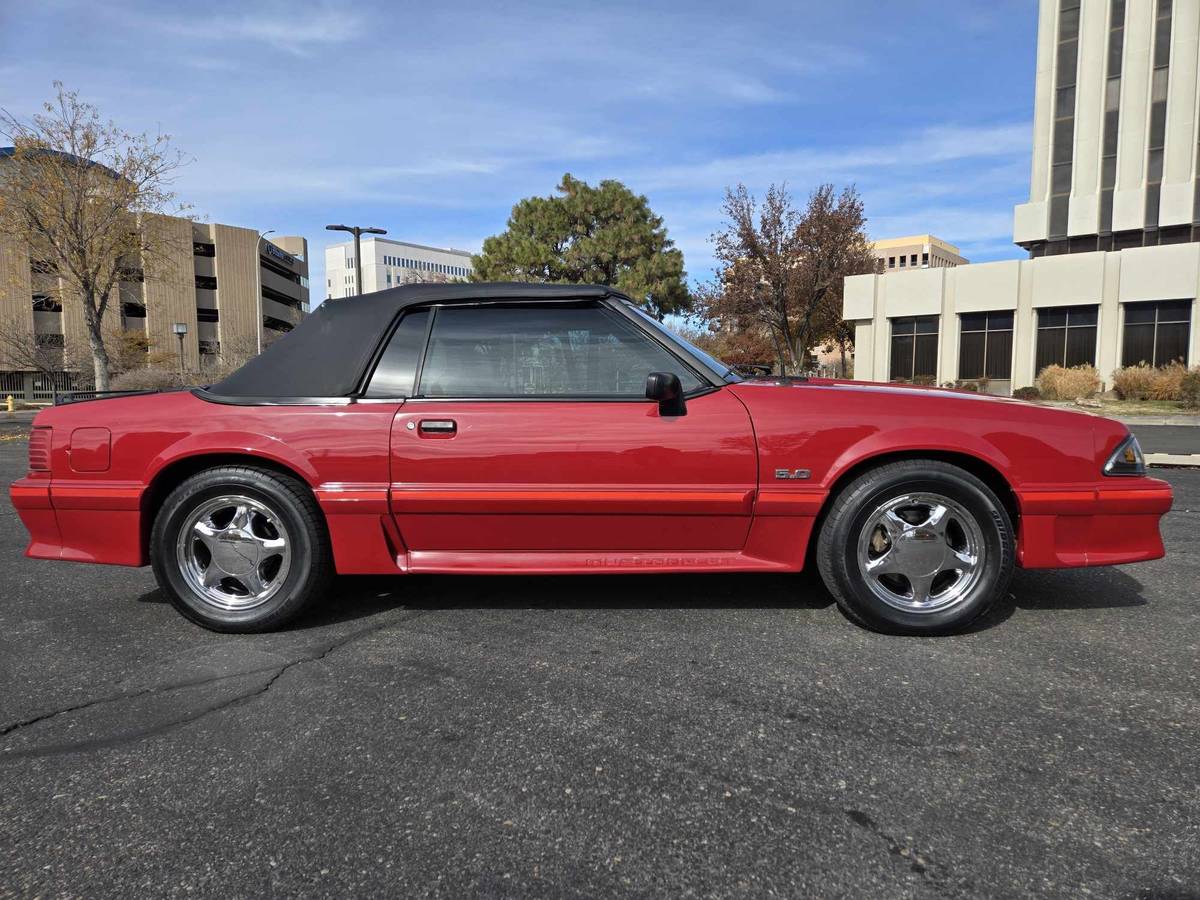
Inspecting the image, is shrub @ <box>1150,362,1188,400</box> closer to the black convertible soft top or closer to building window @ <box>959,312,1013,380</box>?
building window @ <box>959,312,1013,380</box>

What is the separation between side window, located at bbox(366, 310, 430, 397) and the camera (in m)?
3.22

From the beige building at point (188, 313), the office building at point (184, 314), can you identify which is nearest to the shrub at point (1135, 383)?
the office building at point (184, 314)

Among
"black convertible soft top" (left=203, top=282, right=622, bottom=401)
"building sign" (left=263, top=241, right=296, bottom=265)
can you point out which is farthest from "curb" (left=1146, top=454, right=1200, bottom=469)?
"building sign" (left=263, top=241, right=296, bottom=265)

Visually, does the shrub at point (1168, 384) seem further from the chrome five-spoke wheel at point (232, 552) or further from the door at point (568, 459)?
the chrome five-spoke wheel at point (232, 552)

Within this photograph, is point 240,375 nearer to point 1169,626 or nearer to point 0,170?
point 1169,626

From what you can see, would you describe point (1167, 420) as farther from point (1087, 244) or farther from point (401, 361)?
point (401, 361)

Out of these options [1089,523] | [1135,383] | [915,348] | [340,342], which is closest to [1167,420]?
[1135,383]

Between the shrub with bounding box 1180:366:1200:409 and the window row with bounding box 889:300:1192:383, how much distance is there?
207 inches

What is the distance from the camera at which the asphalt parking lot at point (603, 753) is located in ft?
5.43

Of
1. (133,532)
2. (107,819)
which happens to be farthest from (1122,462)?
(133,532)

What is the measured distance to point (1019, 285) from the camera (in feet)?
92.2

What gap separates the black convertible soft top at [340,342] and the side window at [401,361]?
0.20 feet

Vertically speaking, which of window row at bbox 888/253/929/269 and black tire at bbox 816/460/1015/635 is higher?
window row at bbox 888/253/929/269

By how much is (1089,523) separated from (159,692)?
3632mm
